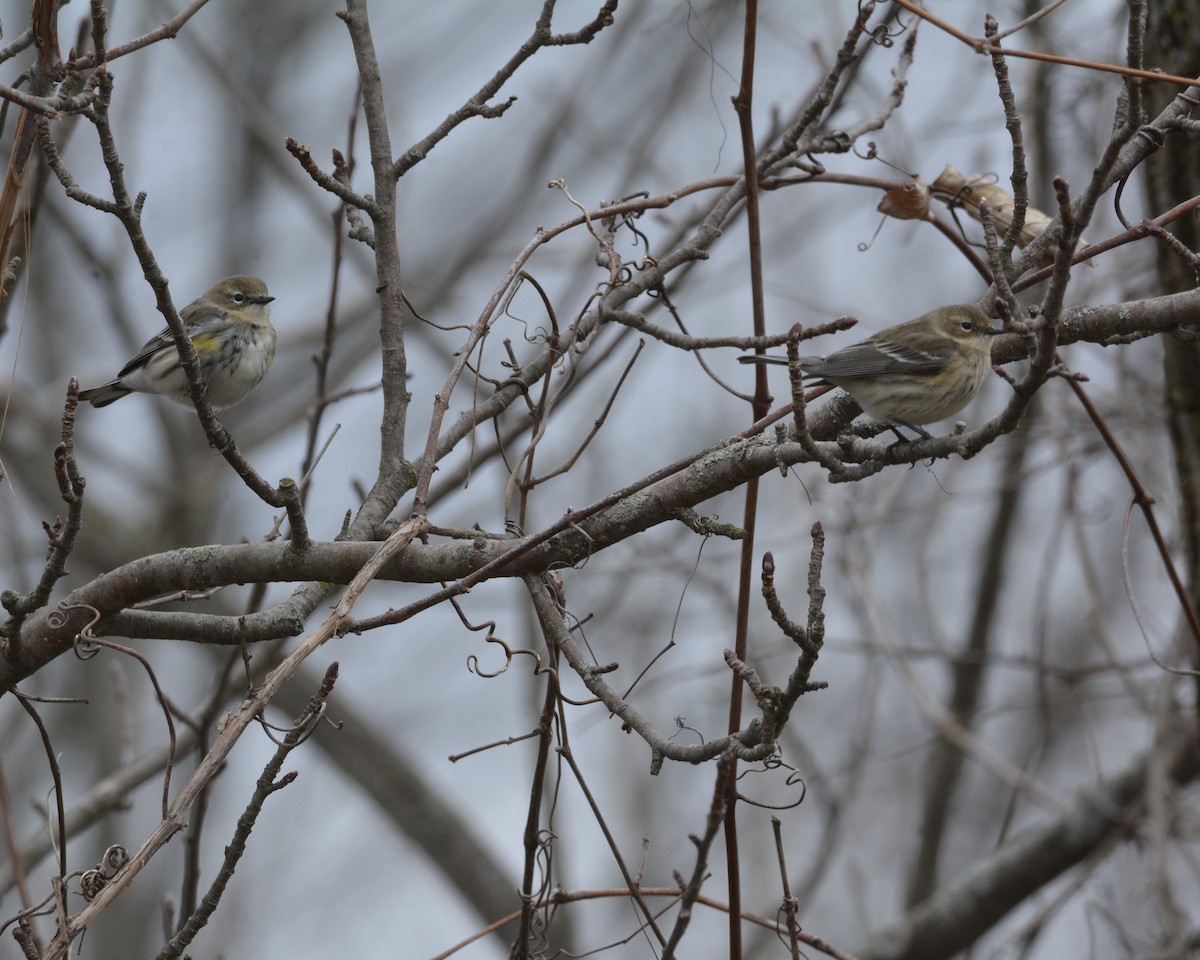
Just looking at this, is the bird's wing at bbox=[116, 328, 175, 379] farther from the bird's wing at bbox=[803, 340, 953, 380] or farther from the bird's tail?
the bird's wing at bbox=[803, 340, 953, 380]

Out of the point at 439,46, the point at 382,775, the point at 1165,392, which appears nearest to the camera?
the point at 1165,392

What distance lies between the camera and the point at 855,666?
1257 cm

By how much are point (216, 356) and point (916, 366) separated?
3.23 meters

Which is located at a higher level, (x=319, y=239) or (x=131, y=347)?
(x=319, y=239)

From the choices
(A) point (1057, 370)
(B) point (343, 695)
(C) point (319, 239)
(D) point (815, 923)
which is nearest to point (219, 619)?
(A) point (1057, 370)

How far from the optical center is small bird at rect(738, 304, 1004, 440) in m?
3.32

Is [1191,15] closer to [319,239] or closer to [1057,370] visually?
[1057,370]

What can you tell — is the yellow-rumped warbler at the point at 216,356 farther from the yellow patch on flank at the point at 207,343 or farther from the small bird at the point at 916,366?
the small bird at the point at 916,366

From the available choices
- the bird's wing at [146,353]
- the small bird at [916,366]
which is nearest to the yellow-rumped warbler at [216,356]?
the bird's wing at [146,353]

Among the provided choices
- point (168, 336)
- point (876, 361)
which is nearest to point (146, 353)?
point (168, 336)

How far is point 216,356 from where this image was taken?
5324mm

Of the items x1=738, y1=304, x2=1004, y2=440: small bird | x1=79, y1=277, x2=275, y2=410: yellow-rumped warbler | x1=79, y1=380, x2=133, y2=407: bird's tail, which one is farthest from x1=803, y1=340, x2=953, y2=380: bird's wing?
x1=79, y1=380, x2=133, y2=407: bird's tail

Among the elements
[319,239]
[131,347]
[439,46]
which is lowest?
[131,347]

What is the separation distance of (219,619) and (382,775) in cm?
573
